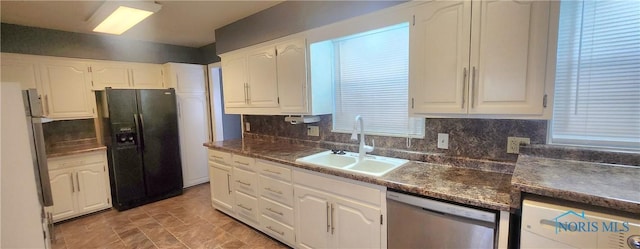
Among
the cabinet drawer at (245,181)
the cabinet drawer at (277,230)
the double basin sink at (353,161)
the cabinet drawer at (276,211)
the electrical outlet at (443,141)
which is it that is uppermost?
the electrical outlet at (443,141)

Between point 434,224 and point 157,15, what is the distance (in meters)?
3.15

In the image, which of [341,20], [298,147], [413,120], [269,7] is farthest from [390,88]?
[269,7]

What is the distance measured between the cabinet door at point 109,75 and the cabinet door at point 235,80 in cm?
156

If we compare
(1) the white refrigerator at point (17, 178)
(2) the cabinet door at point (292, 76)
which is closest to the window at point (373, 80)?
(2) the cabinet door at point (292, 76)

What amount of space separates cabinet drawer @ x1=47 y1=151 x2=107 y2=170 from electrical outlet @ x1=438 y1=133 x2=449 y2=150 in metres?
3.75

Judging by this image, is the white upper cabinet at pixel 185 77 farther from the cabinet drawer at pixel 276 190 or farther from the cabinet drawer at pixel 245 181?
the cabinet drawer at pixel 276 190

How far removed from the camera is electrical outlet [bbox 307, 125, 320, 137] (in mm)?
2769

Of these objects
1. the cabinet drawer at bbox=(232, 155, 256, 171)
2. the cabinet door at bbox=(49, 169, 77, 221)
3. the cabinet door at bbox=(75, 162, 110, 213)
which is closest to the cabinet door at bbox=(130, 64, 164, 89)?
the cabinet door at bbox=(75, 162, 110, 213)

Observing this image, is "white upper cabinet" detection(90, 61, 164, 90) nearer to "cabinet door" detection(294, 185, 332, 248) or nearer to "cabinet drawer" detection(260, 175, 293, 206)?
"cabinet drawer" detection(260, 175, 293, 206)

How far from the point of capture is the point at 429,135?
203 centimetres

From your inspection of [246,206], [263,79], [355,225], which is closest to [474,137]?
[355,225]

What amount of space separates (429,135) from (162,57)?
3.95m

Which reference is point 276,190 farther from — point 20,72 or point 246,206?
point 20,72

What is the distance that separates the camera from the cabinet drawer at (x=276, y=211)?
2.29 m
